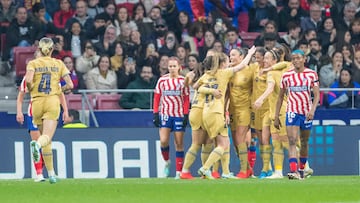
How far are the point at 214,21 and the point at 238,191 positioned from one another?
12239mm

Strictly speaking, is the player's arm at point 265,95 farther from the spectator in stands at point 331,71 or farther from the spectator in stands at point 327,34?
the spectator in stands at point 327,34

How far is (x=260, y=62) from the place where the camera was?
23609 millimetres

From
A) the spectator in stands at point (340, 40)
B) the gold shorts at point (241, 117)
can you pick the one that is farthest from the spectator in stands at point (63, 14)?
the gold shorts at point (241, 117)

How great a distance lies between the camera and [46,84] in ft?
69.7

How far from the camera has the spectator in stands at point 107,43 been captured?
29.4 metres

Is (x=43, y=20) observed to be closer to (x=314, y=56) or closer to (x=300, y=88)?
(x=314, y=56)

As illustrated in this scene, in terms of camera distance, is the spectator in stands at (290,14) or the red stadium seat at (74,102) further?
the spectator in stands at (290,14)

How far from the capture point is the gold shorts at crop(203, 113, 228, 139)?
2231 centimetres

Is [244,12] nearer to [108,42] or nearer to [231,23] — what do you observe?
[231,23]

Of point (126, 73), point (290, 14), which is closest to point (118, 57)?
point (126, 73)

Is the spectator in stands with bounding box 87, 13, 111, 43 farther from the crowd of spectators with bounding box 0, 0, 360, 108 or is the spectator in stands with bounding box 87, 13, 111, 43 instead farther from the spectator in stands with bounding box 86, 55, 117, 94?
the spectator in stands with bounding box 86, 55, 117, 94

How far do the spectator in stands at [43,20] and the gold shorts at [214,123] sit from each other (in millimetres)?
7961

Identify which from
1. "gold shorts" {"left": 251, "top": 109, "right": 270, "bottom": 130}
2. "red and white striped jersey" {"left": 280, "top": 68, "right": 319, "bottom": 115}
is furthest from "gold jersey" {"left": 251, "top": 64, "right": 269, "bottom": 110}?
"red and white striped jersey" {"left": 280, "top": 68, "right": 319, "bottom": 115}

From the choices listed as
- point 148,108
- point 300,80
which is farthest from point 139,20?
point 300,80
